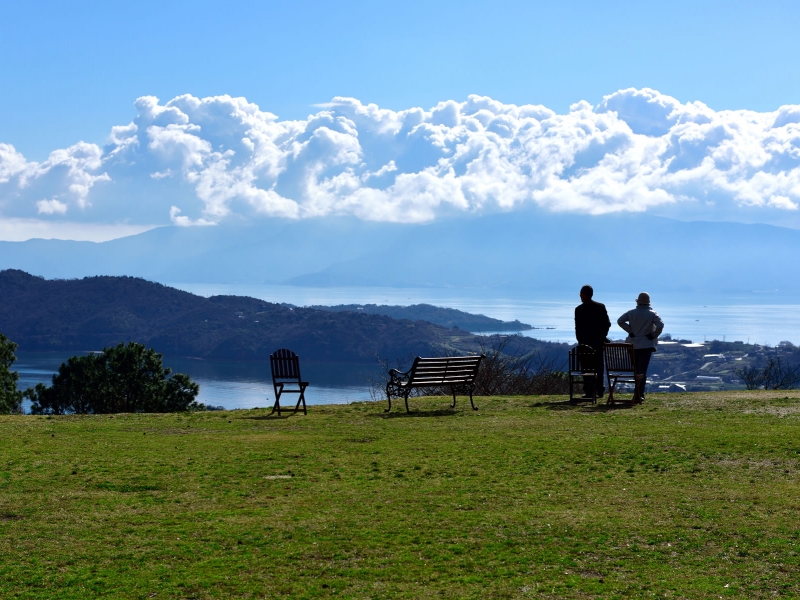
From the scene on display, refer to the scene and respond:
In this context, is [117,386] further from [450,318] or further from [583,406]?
[450,318]

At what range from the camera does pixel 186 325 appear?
500ft

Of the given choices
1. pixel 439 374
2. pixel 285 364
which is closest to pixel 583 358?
pixel 439 374

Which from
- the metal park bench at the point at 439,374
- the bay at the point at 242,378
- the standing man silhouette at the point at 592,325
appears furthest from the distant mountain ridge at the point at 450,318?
the metal park bench at the point at 439,374

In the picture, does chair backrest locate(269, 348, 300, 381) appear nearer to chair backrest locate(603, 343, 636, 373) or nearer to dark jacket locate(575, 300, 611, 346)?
dark jacket locate(575, 300, 611, 346)

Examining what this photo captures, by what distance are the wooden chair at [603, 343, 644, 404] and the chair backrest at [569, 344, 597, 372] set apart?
228 mm

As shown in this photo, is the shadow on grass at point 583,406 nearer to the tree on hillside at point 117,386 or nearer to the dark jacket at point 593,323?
the dark jacket at point 593,323

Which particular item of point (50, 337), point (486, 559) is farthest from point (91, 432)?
point (50, 337)

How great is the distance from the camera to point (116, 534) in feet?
19.5

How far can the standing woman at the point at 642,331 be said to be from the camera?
14.2m

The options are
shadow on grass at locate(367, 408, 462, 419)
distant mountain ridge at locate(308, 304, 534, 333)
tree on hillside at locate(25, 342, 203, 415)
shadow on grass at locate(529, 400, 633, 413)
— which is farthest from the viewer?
distant mountain ridge at locate(308, 304, 534, 333)

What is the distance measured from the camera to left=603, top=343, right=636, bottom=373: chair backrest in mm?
13734

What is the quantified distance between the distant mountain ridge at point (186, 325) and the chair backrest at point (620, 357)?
9931 cm

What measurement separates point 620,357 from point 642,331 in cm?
64

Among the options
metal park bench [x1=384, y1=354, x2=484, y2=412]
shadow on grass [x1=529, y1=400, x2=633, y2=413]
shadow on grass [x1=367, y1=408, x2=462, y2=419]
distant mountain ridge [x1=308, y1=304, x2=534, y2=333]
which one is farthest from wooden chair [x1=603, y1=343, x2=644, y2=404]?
distant mountain ridge [x1=308, y1=304, x2=534, y2=333]
